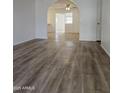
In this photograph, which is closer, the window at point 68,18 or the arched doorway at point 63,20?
the arched doorway at point 63,20

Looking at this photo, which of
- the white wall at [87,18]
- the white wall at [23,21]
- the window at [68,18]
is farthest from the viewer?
the window at [68,18]

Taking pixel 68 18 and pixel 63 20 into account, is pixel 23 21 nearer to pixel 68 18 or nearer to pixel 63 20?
pixel 68 18

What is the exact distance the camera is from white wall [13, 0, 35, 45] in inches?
303

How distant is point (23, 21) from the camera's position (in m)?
8.76

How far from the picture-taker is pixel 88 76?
3.34m

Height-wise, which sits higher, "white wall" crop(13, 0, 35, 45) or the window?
the window

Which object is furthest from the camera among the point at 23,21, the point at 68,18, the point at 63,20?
the point at 63,20

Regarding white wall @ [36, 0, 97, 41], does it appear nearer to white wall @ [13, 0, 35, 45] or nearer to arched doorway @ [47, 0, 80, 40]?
white wall @ [13, 0, 35, 45]

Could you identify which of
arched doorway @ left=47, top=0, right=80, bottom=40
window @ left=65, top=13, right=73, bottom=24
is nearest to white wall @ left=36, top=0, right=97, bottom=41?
arched doorway @ left=47, top=0, right=80, bottom=40

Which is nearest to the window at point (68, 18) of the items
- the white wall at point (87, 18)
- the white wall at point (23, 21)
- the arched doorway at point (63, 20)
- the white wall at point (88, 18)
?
the arched doorway at point (63, 20)

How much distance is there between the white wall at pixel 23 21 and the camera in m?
7.70

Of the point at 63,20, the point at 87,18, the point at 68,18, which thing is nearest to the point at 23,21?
the point at 87,18

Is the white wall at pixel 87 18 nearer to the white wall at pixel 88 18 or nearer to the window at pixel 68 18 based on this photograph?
the white wall at pixel 88 18
